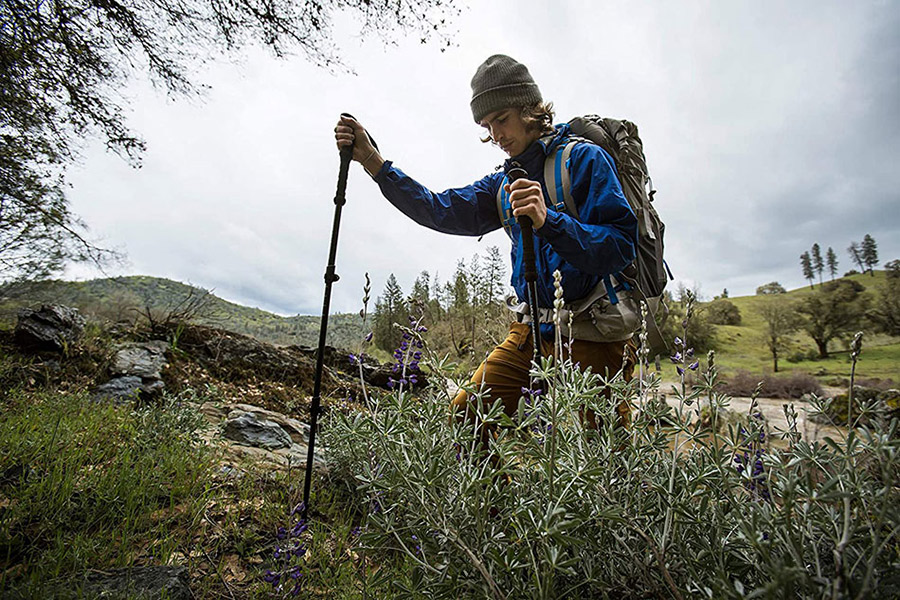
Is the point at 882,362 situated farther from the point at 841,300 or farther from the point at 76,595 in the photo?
the point at 76,595

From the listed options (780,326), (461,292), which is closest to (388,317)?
(461,292)

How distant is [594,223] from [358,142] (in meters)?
1.74

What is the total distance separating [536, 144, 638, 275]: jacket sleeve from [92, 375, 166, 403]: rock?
4.56m

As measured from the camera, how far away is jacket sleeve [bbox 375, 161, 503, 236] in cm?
291

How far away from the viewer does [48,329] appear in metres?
4.82

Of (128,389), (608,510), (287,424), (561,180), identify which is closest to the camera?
(608,510)

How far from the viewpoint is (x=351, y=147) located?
259 cm

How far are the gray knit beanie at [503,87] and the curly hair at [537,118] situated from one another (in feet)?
0.13

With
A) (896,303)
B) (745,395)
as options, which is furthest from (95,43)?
(896,303)

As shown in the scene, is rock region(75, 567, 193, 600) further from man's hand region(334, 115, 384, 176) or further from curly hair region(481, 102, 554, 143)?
curly hair region(481, 102, 554, 143)

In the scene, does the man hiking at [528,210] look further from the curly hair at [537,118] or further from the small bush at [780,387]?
the small bush at [780,387]

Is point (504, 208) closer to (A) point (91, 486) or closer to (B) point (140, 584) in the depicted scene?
(B) point (140, 584)

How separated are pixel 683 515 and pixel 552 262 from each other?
61.1 inches

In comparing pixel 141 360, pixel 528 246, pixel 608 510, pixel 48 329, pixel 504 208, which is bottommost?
pixel 608 510
